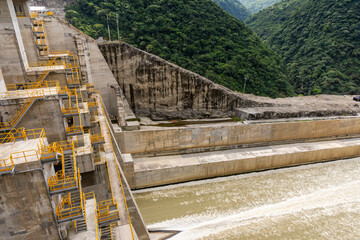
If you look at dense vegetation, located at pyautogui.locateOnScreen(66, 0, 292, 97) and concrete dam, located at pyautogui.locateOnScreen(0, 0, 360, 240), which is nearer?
concrete dam, located at pyautogui.locateOnScreen(0, 0, 360, 240)

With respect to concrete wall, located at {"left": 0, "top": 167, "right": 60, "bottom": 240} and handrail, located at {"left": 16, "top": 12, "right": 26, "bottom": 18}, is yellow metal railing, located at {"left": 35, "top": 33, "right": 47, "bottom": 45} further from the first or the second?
concrete wall, located at {"left": 0, "top": 167, "right": 60, "bottom": 240}

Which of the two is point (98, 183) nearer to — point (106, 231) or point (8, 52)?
point (106, 231)

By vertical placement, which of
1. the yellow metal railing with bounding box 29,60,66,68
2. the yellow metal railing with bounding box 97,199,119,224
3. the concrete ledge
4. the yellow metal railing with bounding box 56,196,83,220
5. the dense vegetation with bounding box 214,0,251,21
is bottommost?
the concrete ledge

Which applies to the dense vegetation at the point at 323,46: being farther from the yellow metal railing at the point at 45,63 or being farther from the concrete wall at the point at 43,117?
the concrete wall at the point at 43,117

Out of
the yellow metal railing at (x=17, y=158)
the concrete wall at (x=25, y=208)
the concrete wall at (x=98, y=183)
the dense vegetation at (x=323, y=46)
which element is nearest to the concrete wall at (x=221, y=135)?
the concrete wall at (x=98, y=183)

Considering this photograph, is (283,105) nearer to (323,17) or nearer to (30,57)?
(30,57)

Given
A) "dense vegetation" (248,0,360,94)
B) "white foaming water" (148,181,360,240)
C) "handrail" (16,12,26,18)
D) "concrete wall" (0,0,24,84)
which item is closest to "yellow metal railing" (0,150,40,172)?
"concrete wall" (0,0,24,84)
